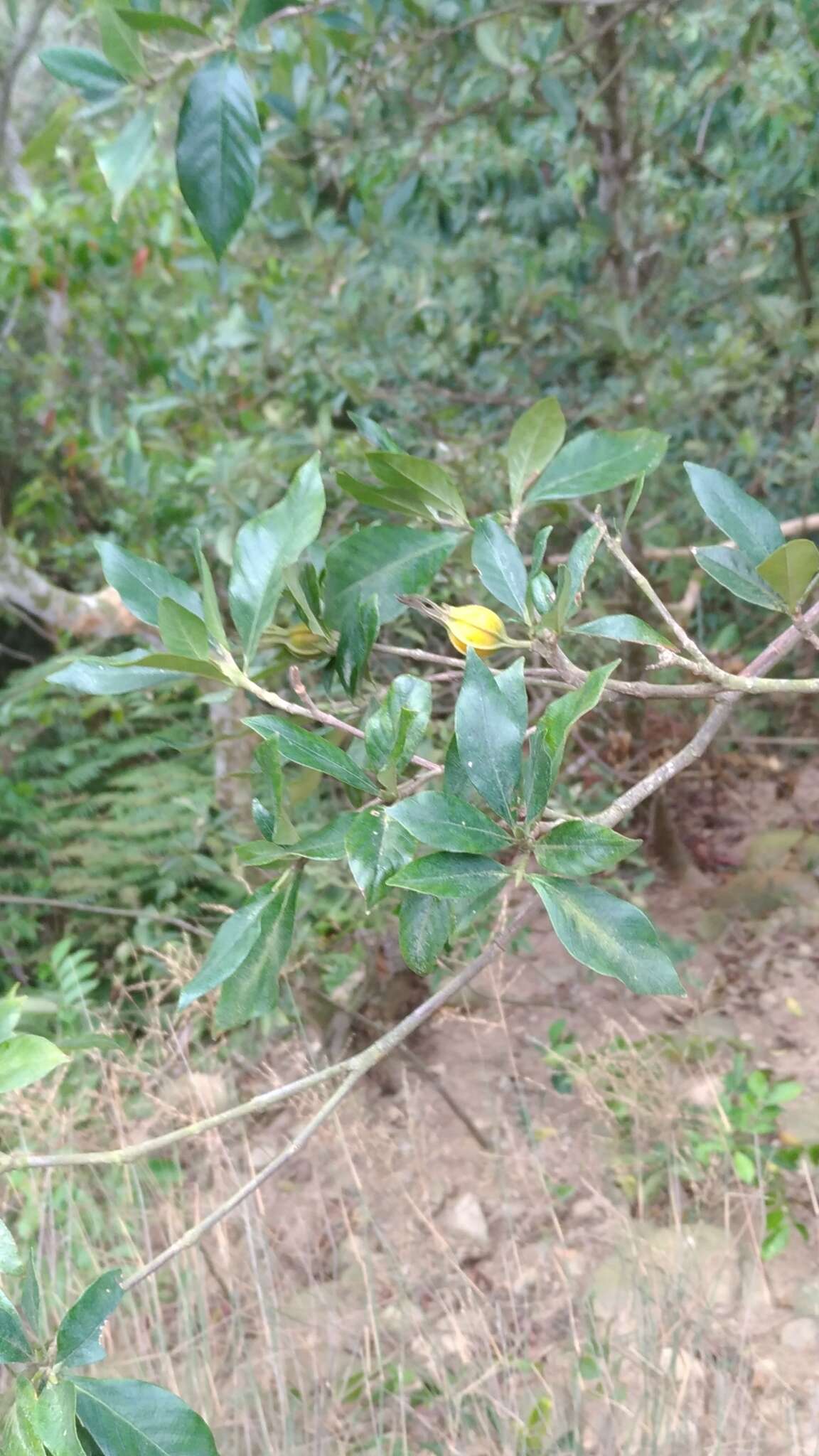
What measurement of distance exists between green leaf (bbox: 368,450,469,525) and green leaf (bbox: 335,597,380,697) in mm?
87

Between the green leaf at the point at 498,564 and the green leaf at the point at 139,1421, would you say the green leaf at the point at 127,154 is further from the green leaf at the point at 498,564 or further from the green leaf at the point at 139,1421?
the green leaf at the point at 139,1421

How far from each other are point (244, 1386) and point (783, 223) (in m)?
2.62

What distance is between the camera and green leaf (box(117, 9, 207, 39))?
0.58 metres

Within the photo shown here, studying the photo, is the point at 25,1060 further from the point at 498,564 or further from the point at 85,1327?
the point at 498,564

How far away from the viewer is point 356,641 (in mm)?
600

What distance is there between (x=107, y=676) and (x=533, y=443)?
0.33 m

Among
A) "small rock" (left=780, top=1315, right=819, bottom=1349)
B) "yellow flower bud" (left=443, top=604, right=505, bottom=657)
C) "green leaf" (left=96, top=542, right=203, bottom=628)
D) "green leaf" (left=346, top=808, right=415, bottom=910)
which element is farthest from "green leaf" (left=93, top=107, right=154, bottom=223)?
"small rock" (left=780, top=1315, right=819, bottom=1349)

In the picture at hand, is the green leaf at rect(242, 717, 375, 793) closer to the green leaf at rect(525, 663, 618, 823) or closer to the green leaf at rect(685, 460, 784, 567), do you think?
the green leaf at rect(525, 663, 618, 823)

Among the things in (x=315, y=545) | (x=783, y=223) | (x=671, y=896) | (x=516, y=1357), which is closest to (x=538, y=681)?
(x=315, y=545)

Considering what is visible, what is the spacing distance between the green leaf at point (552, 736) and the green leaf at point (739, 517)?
7.6 inches

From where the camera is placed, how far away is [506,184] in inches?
84.4

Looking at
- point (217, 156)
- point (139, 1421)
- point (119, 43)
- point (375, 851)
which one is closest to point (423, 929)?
point (375, 851)

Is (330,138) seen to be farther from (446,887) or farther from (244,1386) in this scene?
(244,1386)

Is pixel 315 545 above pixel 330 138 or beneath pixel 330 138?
beneath
